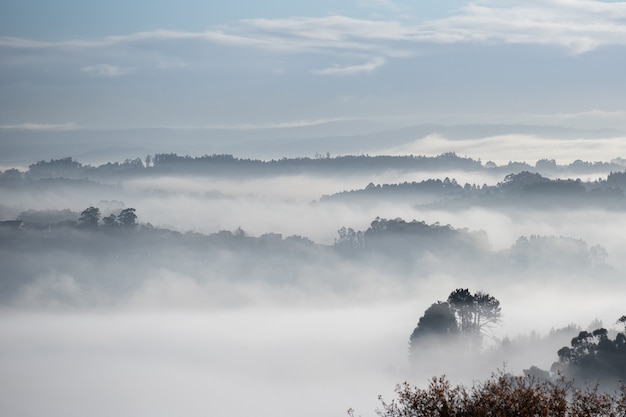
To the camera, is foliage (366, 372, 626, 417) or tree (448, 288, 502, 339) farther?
tree (448, 288, 502, 339)

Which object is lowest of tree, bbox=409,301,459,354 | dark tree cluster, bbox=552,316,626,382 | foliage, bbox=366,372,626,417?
foliage, bbox=366,372,626,417

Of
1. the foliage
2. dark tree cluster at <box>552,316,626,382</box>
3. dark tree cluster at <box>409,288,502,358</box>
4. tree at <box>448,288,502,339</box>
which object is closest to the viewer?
the foliage

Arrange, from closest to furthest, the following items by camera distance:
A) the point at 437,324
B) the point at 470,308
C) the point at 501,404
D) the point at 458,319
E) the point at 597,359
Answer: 1. the point at 501,404
2. the point at 597,359
3. the point at 470,308
4. the point at 437,324
5. the point at 458,319

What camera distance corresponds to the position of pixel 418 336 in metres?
143

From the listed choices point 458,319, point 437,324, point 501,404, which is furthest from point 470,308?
point 501,404

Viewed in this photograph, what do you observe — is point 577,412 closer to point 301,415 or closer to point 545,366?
point 545,366

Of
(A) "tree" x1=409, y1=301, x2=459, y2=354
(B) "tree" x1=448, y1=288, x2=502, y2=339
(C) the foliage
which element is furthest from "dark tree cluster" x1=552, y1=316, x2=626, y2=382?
(C) the foliage

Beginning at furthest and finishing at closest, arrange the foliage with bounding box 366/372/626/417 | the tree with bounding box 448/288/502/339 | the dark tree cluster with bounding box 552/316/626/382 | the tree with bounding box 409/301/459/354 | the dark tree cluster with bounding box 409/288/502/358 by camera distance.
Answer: the tree with bounding box 409/301/459/354, the dark tree cluster with bounding box 409/288/502/358, the tree with bounding box 448/288/502/339, the dark tree cluster with bounding box 552/316/626/382, the foliage with bounding box 366/372/626/417

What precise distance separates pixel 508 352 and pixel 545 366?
39.0ft

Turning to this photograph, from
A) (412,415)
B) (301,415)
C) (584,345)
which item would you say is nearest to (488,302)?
(584,345)

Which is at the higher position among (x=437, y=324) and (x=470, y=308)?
(x=470, y=308)

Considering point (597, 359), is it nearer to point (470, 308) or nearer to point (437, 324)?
point (470, 308)

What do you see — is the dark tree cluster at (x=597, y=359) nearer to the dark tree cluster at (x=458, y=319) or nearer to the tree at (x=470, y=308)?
the dark tree cluster at (x=458, y=319)

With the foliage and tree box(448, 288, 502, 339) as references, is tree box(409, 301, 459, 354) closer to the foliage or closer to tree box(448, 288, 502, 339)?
tree box(448, 288, 502, 339)
